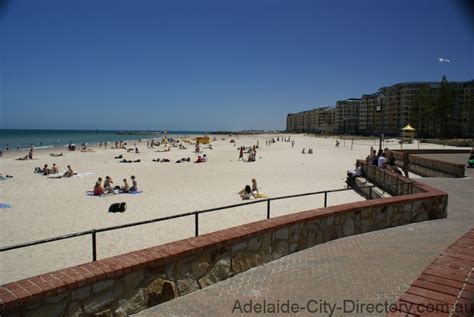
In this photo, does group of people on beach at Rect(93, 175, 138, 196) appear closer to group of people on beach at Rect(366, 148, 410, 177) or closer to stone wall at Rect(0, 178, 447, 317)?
group of people on beach at Rect(366, 148, 410, 177)

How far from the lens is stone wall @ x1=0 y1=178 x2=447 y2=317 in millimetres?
3236

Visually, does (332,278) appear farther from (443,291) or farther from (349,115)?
(349,115)

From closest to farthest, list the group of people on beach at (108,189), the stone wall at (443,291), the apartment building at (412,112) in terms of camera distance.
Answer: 1. the stone wall at (443,291)
2. the group of people on beach at (108,189)
3. the apartment building at (412,112)

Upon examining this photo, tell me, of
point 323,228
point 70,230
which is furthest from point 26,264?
point 323,228

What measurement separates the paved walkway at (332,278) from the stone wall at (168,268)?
15 centimetres

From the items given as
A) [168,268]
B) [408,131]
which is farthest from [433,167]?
[408,131]

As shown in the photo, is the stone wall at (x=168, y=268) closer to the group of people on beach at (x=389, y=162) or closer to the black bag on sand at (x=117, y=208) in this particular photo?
the black bag on sand at (x=117, y=208)

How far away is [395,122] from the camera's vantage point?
11669cm

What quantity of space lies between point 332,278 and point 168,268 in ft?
7.03

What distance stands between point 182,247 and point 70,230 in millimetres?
7523

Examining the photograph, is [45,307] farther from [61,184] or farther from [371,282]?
[61,184]

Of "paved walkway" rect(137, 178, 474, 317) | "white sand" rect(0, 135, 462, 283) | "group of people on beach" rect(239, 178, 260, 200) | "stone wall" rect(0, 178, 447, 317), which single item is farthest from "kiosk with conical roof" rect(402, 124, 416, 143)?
"stone wall" rect(0, 178, 447, 317)

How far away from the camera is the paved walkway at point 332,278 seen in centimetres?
405

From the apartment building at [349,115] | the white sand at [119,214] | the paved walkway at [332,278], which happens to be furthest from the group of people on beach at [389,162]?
the apartment building at [349,115]
